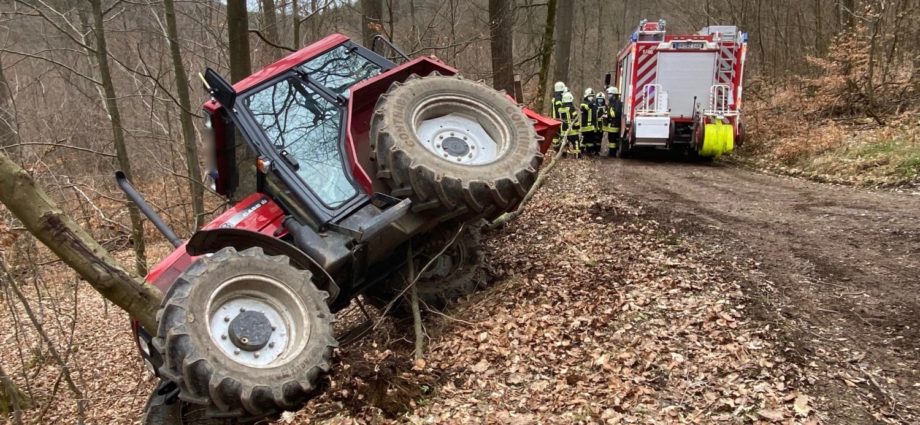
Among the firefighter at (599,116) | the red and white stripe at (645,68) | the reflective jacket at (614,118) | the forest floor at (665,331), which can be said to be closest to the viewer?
the forest floor at (665,331)

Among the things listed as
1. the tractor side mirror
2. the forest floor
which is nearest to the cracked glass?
the tractor side mirror

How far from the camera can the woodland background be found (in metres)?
8.07

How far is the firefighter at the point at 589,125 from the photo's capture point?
12852 millimetres

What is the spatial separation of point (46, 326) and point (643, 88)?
10782 millimetres

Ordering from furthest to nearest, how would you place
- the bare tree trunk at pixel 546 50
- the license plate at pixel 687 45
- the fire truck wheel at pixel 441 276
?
the bare tree trunk at pixel 546 50 < the license plate at pixel 687 45 < the fire truck wheel at pixel 441 276

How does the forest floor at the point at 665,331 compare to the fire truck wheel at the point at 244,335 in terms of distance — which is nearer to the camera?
the forest floor at the point at 665,331

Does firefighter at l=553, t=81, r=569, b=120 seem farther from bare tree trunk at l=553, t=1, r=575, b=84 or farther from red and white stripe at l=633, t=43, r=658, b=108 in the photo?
bare tree trunk at l=553, t=1, r=575, b=84

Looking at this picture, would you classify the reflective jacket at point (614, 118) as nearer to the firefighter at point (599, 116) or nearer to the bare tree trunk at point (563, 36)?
the firefighter at point (599, 116)

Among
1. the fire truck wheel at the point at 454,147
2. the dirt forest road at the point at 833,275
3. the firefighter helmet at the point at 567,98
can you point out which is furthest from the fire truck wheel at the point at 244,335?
the firefighter helmet at the point at 567,98

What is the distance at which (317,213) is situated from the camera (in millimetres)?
4516

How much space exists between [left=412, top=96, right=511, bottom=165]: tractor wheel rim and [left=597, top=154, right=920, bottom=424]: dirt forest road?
2.16 meters

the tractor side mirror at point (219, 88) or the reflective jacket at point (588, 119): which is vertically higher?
the tractor side mirror at point (219, 88)

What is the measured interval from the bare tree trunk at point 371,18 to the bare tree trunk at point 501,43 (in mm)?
2521

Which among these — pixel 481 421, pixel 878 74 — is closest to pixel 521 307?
pixel 481 421
